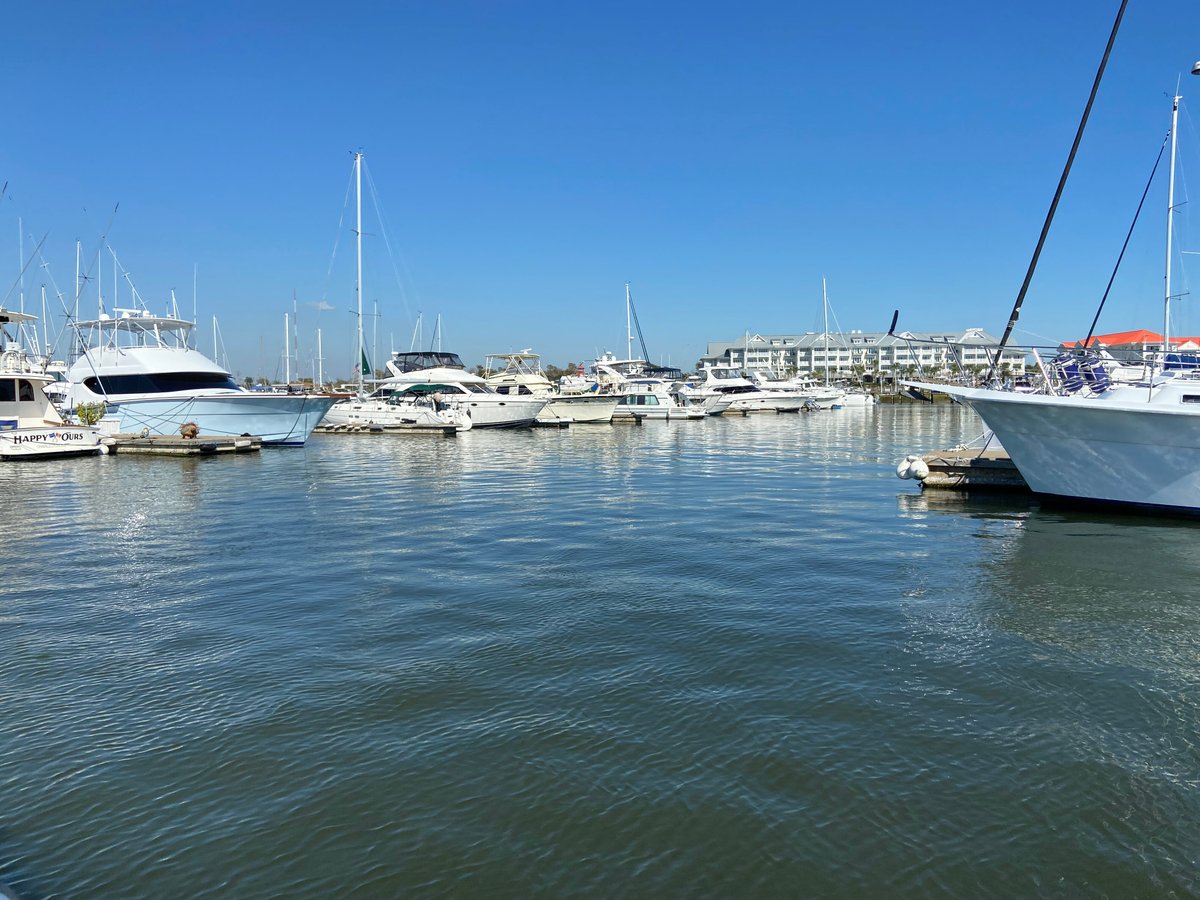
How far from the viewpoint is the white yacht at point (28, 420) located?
2888cm

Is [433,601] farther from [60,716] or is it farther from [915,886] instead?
[915,886]

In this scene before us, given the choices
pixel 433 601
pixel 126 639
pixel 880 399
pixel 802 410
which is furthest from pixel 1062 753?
pixel 880 399

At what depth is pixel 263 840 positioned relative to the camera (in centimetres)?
496

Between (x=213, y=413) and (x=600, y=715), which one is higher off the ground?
(x=213, y=413)

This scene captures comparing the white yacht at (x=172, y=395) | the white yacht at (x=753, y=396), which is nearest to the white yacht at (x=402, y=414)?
the white yacht at (x=172, y=395)

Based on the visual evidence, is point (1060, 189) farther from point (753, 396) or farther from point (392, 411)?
point (753, 396)

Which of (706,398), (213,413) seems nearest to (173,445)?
(213,413)

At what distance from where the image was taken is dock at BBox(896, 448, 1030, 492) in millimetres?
20375

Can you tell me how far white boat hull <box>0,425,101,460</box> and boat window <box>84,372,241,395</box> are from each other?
6846mm

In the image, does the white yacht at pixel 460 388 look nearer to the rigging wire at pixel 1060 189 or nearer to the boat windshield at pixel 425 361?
the boat windshield at pixel 425 361

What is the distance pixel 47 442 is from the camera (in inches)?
1155

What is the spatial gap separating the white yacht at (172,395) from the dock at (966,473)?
2677 cm

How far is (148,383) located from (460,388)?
1950 cm

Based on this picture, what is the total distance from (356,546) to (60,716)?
7.48 metres
